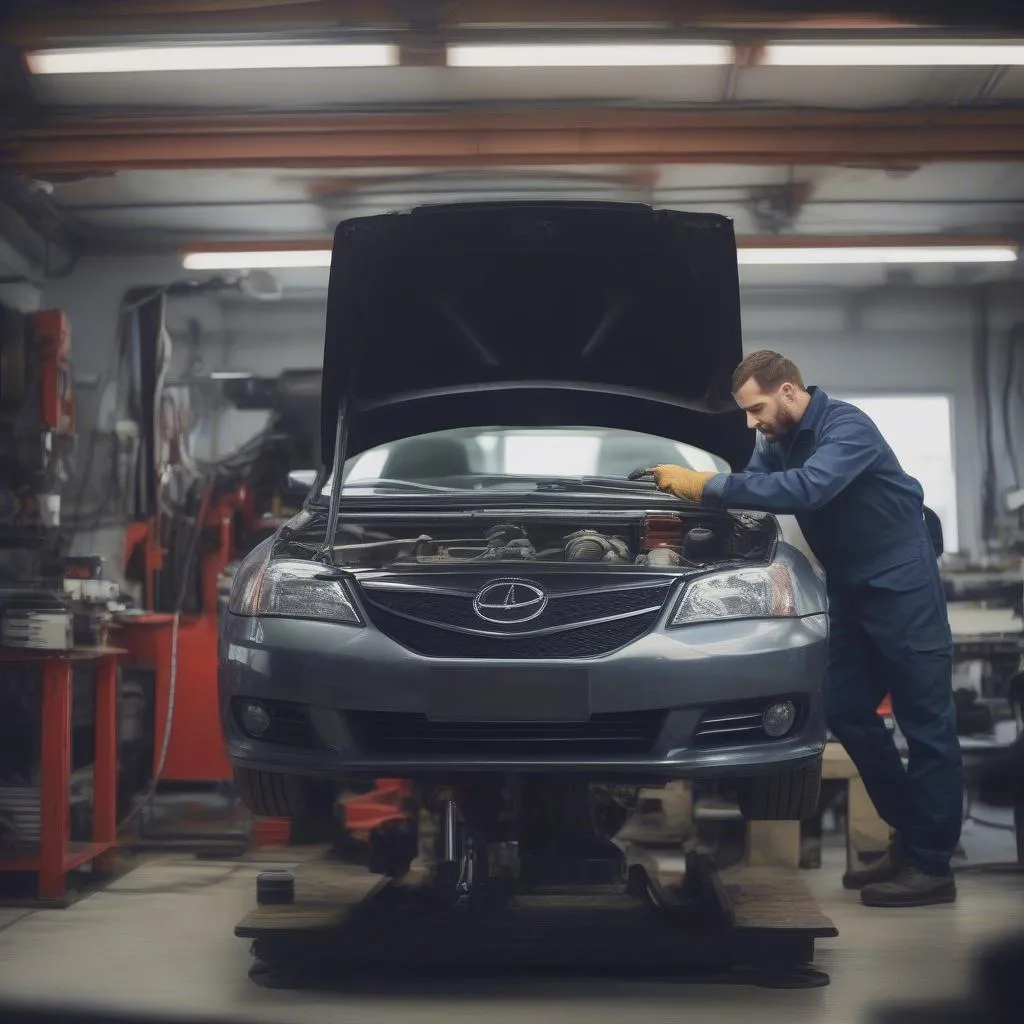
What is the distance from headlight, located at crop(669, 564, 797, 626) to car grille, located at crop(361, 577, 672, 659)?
0.06 m

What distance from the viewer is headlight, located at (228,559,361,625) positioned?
110 inches

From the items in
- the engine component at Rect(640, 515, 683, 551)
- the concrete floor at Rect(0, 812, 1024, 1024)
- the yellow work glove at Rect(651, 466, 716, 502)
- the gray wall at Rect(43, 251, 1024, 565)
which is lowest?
the concrete floor at Rect(0, 812, 1024, 1024)

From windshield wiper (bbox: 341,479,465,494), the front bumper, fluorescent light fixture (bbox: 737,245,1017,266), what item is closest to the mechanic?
windshield wiper (bbox: 341,479,465,494)

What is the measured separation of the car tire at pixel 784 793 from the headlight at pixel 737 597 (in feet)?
1.20

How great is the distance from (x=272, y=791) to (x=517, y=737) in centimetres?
59

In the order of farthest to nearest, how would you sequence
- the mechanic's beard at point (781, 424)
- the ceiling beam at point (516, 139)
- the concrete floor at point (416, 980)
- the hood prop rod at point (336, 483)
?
the ceiling beam at point (516, 139), the mechanic's beard at point (781, 424), the hood prop rod at point (336, 483), the concrete floor at point (416, 980)

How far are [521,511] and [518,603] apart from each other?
61 centimetres

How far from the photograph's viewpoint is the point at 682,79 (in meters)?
4.80

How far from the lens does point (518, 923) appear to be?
3.07 metres

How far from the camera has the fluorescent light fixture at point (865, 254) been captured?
18.2ft

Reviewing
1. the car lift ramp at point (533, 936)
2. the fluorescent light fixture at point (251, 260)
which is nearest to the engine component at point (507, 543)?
the car lift ramp at point (533, 936)

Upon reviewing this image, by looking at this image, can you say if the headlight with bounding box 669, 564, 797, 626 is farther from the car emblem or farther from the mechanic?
the mechanic

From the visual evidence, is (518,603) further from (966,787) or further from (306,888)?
(966,787)

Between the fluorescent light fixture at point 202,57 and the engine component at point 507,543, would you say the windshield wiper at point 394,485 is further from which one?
the fluorescent light fixture at point 202,57
